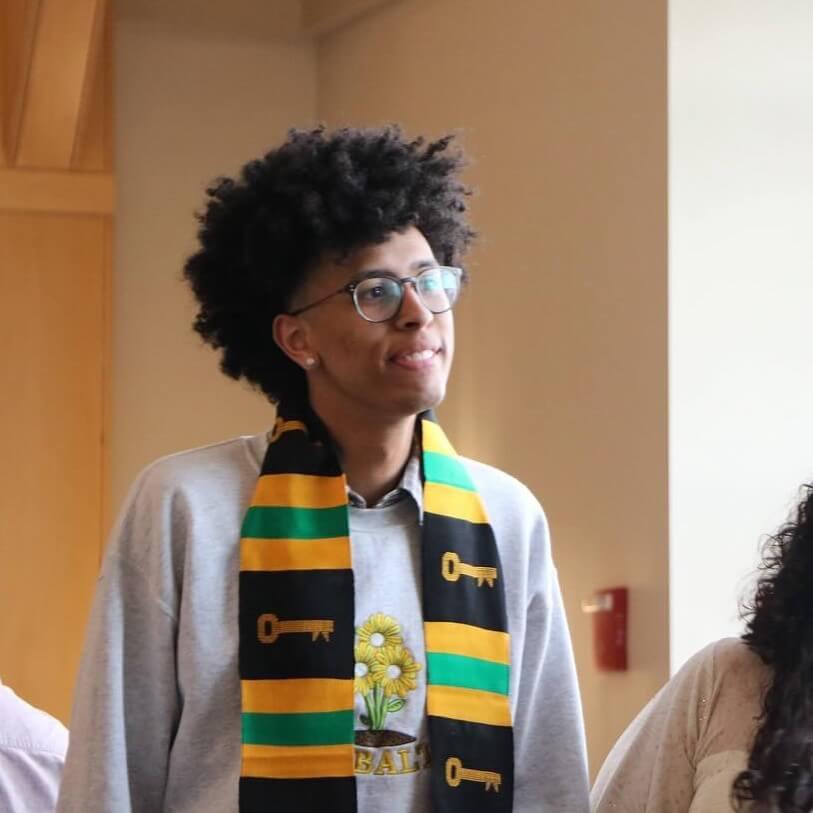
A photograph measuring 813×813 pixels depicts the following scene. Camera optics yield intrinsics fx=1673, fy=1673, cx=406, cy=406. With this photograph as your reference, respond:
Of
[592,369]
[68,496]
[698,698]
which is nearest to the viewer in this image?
[698,698]

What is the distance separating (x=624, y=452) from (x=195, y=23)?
2368mm

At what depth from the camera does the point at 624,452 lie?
3.78 m

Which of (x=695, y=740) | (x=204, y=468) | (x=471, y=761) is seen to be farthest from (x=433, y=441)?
(x=695, y=740)

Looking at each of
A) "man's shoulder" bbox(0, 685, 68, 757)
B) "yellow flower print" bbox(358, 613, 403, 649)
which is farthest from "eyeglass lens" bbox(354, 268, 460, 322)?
"man's shoulder" bbox(0, 685, 68, 757)

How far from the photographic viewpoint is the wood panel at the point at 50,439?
197 inches

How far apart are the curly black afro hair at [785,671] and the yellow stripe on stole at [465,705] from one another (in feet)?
0.99

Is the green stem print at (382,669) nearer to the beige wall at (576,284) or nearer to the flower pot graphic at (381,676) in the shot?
the flower pot graphic at (381,676)

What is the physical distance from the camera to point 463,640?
2008 mm

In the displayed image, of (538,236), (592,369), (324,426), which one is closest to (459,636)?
(324,426)

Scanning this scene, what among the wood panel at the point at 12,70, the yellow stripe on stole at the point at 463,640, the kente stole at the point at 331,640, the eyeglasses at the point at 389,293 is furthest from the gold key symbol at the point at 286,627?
the wood panel at the point at 12,70

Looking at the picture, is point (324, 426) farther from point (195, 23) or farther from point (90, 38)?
point (195, 23)

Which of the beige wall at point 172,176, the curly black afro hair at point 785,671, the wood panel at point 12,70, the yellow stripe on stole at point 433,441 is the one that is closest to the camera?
the curly black afro hair at point 785,671

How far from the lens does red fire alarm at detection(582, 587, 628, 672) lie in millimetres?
3756

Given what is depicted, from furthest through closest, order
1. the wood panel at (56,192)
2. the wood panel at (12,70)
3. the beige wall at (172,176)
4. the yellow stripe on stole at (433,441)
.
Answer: the beige wall at (172,176) < the wood panel at (56,192) < the wood panel at (12,70) < the yellow stripe on stole at (433,441)
